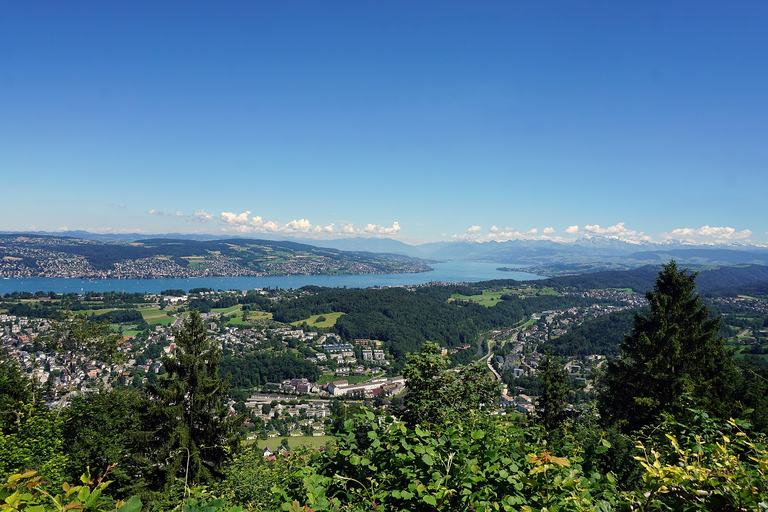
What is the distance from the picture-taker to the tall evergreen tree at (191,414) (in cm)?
848

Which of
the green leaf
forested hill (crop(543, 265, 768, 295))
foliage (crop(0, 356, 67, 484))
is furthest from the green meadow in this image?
forested hill (crop(543, 265, 768, 295))

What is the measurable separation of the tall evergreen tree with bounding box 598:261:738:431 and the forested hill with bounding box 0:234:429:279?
14564 centimetres

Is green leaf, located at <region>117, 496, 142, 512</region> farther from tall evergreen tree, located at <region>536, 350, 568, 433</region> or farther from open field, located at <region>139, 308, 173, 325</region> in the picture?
open field, located at <region>139, 308, 173, 325</region>

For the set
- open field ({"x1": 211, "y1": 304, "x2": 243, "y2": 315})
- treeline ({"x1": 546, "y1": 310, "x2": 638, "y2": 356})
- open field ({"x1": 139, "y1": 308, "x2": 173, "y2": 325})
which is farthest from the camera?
open field ({"x1": 211, "y1": 304, "x2": 243, "y2": 315})

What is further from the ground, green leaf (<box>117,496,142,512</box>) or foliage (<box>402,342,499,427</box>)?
green leaf (<box>117,496,142,512</box>)

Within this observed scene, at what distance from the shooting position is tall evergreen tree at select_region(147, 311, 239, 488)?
8484mm

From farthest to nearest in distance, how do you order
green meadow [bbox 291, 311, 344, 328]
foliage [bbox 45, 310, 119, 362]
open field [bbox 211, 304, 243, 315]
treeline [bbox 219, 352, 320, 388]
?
open field [bbox 211, 304, 243, 315]
green meadow [bbox 291, 311, 344, 328]
treeline [bbox 219, 352, 320, 388]
foliage [bbox 45, 310, 119, 362]

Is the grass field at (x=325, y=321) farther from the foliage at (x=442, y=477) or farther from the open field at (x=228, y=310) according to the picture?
the foliage at (x=442, y=477)

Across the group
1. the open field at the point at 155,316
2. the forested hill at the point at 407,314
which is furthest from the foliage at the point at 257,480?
the open field at the point at 155,316

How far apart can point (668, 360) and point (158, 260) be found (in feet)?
539

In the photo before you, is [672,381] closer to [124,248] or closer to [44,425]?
[44,425]

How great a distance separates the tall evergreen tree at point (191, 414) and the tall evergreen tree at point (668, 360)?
10.4 m

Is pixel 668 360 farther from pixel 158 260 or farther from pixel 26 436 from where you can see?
pixel 158 260

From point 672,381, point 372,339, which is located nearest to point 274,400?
point 372,339
